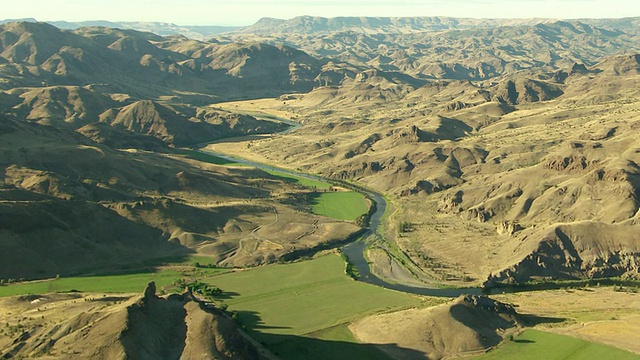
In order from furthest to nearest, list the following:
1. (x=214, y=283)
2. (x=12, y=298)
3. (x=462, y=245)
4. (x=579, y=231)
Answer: (x=462, y=245), (x=579, y=231), (x=214, y=283), (x=12, y=298)

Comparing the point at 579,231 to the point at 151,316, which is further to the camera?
the point at 579,231

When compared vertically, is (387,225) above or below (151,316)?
below

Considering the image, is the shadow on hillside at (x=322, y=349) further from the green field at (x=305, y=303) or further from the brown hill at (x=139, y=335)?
the brown hill at (x=139, y=335)

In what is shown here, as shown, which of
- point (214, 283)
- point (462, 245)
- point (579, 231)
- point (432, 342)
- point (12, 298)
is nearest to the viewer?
point (432, 342)

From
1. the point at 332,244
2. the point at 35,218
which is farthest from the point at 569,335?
the point at 35,218

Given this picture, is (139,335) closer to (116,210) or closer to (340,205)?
(116,210)

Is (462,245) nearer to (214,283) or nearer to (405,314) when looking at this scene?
(405,314)

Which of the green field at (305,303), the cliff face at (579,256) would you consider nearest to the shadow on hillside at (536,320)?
the green field at (305,303)

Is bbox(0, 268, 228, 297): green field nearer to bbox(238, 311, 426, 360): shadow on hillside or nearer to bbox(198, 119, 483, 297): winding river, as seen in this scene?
bbox(198, 119, 483, 297): winding river
